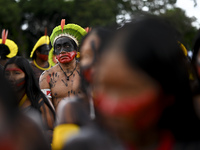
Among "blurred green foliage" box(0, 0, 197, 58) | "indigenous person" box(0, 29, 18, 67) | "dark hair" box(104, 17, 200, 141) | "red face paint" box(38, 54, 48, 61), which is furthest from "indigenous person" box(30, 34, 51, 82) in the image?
"blurred green foliage" box(0, 0, 197, 58)

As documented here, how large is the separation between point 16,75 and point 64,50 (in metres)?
1.84

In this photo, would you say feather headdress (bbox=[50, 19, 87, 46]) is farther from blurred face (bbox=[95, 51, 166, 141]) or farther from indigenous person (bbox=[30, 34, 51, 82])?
blurred face (bbox=[95, 51, 166, 141])

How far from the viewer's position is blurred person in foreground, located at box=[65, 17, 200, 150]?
139 centimetres

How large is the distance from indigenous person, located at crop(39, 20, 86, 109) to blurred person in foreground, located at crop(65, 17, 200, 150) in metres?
4.27

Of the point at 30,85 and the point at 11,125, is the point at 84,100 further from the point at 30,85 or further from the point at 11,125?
the point at 30,85

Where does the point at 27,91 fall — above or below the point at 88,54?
below

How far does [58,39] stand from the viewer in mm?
6316

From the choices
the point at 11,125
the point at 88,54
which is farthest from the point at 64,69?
the point at 11,125

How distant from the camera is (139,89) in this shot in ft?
4.55

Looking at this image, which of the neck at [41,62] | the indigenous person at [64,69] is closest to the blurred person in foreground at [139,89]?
the indigenous person at [64,69]

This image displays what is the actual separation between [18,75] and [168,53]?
3.25 meters

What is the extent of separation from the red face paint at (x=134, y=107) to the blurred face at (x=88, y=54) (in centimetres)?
111

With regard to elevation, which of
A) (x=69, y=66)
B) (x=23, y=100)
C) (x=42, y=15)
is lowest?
(x=23, y=100)

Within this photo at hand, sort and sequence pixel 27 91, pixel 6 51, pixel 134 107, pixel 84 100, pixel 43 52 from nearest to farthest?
pixel 134 107, pixel 84 100, pixel 27 91, pixel 6 51, pixel 43 52
